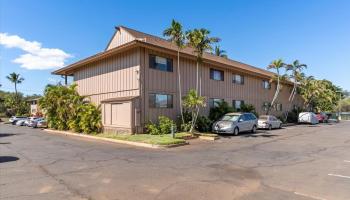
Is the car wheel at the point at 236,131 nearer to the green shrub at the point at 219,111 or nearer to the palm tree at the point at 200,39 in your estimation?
the green shrub at the point at 219,111

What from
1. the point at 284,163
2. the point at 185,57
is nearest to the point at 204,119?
the point at 185,57

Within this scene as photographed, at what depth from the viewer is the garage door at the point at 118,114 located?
17.7 metres

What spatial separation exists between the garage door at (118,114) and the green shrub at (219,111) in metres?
8.60

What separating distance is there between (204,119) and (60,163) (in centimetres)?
1325

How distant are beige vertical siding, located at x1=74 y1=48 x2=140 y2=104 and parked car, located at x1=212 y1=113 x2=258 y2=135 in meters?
6.68

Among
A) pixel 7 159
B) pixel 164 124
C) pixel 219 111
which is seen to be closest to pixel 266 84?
pixel 219 111

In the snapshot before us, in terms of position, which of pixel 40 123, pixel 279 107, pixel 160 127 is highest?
pixel 279 107

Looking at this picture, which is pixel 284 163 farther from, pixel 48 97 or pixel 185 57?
pixel 48 97

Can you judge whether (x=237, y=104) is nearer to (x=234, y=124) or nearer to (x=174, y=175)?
(x=234, y=124)

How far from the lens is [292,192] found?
6176 mm

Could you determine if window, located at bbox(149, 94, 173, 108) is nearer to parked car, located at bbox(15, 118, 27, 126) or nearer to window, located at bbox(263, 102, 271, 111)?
window, located at bbox(263, 102, 271, 111)

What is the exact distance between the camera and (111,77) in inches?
826

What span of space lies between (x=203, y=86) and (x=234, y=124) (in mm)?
5300

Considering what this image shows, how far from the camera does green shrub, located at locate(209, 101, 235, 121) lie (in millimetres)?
23219
